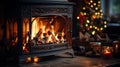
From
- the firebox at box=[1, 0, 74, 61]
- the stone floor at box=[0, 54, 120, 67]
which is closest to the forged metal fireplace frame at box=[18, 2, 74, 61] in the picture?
the firebox at box=[1, 0, 74, 61]

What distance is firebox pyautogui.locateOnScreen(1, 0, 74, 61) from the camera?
23.7ft

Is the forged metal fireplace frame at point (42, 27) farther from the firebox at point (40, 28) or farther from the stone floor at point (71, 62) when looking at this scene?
the stone floor at point (71, 62)

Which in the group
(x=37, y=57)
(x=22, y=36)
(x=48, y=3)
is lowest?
(x=37, y=57)

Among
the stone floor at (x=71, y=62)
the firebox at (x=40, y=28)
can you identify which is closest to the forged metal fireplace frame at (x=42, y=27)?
the firebox at (x=40, y=28)

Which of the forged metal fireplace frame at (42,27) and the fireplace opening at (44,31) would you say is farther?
the fireplace opening at (44,31)

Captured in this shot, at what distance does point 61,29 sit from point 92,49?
1.04 metres

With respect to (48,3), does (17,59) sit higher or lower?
lower

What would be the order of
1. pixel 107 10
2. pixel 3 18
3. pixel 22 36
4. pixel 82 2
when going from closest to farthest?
1. pixel 22 36
2. pixel 3 18
3. pixel 82 2
4. pixel 107 10

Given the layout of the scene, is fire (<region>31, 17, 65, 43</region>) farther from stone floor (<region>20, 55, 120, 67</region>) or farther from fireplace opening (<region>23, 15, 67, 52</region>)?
stone floor (<region>20, 55, 120, 67</region>)

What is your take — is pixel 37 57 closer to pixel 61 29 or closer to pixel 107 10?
pixel 61 29

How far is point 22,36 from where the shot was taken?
23.7 feet

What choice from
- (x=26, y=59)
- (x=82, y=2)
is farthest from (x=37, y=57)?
(x=82, y=2)

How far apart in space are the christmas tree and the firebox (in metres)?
1.09

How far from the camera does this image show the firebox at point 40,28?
7.22 metres
